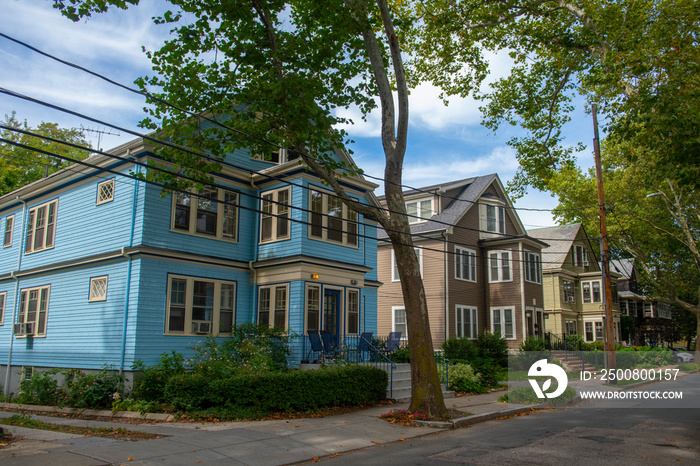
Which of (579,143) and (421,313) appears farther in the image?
(579,143)

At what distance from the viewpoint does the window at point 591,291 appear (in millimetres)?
39125

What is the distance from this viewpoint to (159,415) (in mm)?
12305

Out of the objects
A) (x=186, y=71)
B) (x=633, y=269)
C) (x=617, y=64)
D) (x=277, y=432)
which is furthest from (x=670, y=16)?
(x=633, y=269)

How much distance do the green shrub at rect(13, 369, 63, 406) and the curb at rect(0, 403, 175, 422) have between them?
0.28 metres

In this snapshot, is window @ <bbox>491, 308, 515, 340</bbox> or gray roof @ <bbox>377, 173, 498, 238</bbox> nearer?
gray roof @ <bbox>377, 173, 498, 238</bbox>

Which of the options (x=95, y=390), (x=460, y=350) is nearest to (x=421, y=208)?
(x=460, y=350)

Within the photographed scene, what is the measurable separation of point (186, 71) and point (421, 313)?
312 inches

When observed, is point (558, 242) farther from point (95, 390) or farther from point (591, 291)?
point (95, 390)

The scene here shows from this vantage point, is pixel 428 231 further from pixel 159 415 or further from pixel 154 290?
pixel 159 415

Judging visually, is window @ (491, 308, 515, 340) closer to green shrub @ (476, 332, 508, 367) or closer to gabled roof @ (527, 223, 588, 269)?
green shrub @ (476, 332, 508, 367)

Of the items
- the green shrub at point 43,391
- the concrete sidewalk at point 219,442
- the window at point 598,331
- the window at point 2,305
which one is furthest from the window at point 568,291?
the window at point 2,305

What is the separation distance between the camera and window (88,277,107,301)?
16.1 metres

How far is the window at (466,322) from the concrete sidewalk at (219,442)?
1555 centimetres

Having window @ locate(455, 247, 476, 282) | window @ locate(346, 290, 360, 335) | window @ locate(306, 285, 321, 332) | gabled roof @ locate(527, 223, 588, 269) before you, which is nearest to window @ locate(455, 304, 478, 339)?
window @ locate(455, 247, 476, 282)
